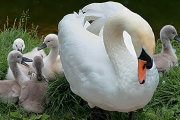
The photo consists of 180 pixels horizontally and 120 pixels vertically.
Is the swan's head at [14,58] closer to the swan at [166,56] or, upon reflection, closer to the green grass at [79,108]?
the green grass at [79,108]

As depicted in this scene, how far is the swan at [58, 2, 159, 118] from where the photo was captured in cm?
313

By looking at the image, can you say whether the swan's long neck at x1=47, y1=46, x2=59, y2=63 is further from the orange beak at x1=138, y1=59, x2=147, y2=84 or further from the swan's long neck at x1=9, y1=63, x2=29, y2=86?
the orange beak at x1=138, y1=59, x2=147, y2=84

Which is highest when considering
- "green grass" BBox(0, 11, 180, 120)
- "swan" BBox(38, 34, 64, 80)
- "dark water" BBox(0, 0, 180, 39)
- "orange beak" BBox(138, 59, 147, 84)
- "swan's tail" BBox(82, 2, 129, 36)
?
"dark water" BBox(0, 0, 180, 39)

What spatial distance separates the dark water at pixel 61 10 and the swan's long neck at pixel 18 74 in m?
4.59

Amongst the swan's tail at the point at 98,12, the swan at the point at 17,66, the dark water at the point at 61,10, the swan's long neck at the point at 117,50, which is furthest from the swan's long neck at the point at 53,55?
the dark water at the point at 61,10

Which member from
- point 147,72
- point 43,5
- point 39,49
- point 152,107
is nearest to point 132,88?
point 147,72

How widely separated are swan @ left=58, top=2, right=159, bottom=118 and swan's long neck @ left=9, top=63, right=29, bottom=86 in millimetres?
882

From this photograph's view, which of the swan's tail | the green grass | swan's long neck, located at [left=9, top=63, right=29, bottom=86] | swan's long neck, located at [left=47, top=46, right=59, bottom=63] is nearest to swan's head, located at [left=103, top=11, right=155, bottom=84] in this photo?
the swan's tail

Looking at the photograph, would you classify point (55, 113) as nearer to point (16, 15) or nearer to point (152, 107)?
point (152, 107)

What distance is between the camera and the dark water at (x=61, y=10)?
32.6 ft

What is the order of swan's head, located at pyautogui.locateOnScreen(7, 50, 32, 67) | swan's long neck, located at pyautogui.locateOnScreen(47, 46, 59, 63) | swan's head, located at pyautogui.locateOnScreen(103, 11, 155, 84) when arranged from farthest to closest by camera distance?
swan's long neck, located at pyautogui.locateOnScreen(47, 46, 59, 63) → swan's head, located at pyautogui.locateOnScreen(7, 50, 32, 67) → swan's head, located at pyautogui.locateOnScreen(103, 11, 155, 84)

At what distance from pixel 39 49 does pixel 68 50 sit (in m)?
1.67

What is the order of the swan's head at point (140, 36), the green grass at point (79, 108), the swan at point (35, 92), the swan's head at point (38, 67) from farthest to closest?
the swan's head at point (38, 67) → the swan at point (35, 92) → the green grass at point (79, 108) → the swan's head at point (140, 36)

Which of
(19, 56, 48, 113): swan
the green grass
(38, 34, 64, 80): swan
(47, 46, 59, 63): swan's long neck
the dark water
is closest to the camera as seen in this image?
the green grass
